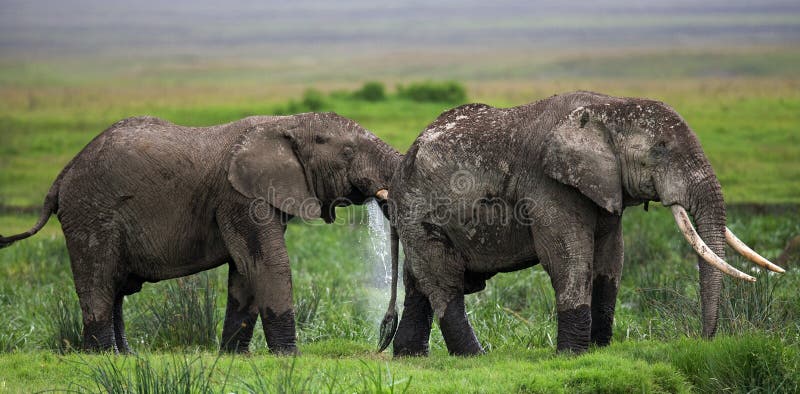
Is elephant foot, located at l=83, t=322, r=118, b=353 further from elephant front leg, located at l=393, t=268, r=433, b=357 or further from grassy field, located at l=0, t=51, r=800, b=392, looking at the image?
elephant front leg, located at l=393, t=268, r=433, b=357

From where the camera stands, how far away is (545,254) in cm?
1072

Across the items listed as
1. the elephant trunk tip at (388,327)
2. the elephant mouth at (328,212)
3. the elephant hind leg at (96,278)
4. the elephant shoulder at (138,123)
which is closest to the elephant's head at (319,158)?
the elephant mouth at (328,212)

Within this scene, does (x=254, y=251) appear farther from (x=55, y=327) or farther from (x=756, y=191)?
(x=756, y=191)

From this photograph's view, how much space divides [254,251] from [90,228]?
1.41 metres

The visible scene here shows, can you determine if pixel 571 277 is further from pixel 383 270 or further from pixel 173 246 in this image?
pixel 383 270

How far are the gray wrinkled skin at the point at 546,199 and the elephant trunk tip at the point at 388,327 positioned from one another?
0.37 feet

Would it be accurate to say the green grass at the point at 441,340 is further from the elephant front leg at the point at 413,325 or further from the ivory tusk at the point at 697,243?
the ivory tusk at the point at 697,243

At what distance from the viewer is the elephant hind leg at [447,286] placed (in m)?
11.5

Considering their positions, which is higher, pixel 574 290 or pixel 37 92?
pixel 37 92

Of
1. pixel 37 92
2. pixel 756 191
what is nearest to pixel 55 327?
pixel 756 191

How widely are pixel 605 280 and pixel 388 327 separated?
6.60 ft

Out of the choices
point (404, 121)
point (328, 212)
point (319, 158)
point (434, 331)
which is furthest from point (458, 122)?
point (404, 121)

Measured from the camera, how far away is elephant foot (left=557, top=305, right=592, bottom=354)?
1066cm

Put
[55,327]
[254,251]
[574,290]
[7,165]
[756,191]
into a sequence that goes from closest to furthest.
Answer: [574,290] → [254,251] → [55,327] → [756,191] → [7,165]
